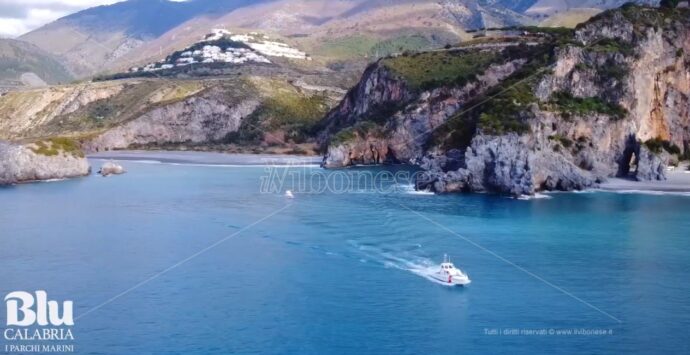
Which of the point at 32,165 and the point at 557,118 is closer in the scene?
the point at 557,118

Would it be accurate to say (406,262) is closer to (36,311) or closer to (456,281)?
(456,281)

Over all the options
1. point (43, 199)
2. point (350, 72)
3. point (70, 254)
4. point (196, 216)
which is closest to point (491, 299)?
point (70, 254)

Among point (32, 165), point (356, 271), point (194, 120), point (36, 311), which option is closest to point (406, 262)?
point (356, 271)

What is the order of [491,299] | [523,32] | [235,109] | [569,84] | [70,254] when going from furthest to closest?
[235,109] < [523,32] < [569,84] < [70,254] < [491,299]

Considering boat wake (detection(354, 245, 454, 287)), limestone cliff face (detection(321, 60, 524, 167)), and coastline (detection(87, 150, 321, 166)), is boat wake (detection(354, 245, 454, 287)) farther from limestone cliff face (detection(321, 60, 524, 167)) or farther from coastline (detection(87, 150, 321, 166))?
coastline (detection(87, 150, 321, 166))

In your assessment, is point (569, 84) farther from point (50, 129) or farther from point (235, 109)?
point (50, 129)

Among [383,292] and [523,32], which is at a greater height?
[523,32]

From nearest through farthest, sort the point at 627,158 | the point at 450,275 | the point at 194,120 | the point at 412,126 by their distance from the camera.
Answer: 1. the point at 450,275
2. the point at 627,158
3. the point at 412,126
4. the point at 194,120

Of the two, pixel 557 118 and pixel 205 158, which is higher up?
pixel 557 118
